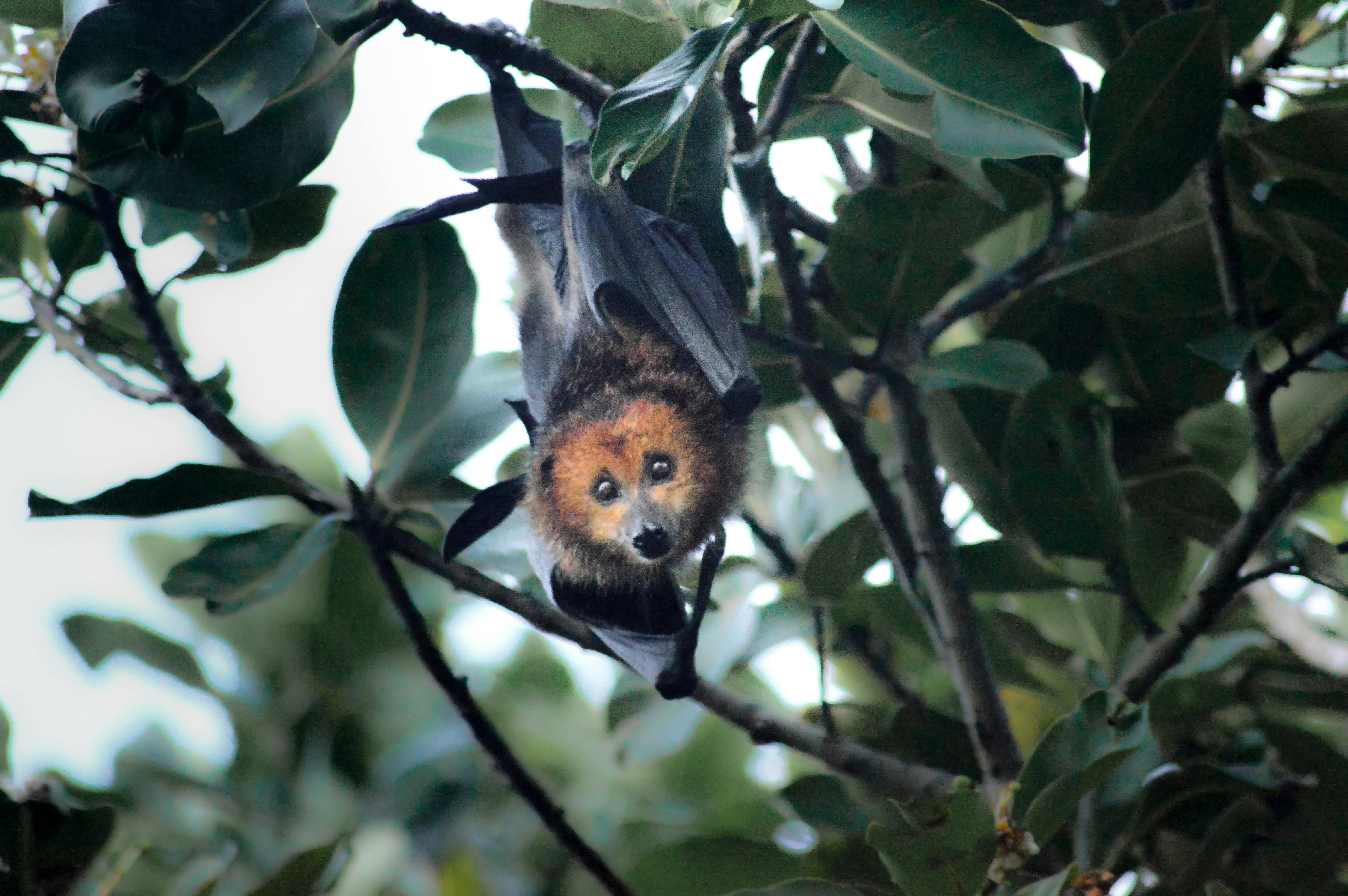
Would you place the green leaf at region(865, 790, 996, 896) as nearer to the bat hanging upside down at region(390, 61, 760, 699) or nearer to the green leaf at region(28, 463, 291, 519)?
the bat hanging upside down at region(390, 61, 760, 699)

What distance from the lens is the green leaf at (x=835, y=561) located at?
2459 millimetres

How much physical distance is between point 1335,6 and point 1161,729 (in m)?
1.60

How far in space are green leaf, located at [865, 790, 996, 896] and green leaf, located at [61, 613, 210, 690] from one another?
2.15 m

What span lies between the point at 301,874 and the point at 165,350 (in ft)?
3.14

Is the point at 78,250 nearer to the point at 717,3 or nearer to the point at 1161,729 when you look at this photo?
the point at 717,3

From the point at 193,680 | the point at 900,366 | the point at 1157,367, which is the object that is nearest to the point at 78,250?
the point at 193,680

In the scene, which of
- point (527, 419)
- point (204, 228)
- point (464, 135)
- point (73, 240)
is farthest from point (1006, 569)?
point (73, 240)

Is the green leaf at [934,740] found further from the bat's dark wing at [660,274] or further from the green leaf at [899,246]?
the bat's dark wing at [660,274]

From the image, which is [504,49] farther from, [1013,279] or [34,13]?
[1013,279]

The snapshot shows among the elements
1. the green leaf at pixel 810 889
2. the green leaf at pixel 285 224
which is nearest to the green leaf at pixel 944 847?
the green leaf at pixel 810 889

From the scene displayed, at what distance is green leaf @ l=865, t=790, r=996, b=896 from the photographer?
1782mm

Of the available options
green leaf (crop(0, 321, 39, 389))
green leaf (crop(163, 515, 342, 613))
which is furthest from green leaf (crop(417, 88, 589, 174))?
green leaf (crop(0, 321, 39, 389))

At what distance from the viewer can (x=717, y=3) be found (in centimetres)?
161

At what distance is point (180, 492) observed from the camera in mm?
2096
